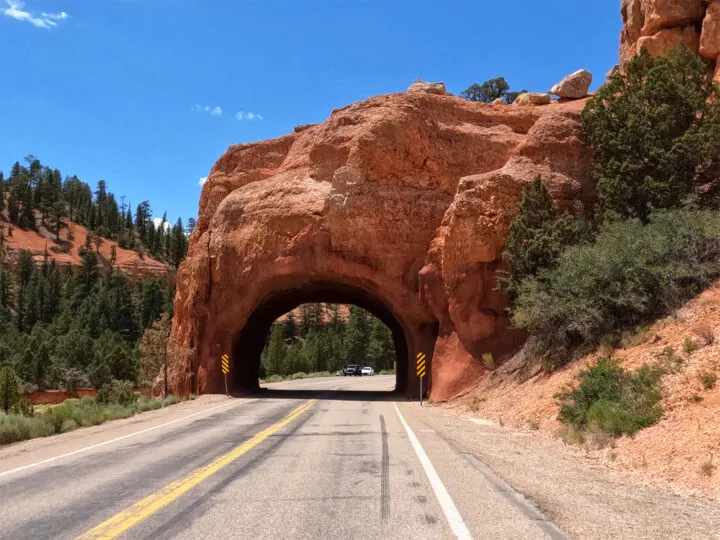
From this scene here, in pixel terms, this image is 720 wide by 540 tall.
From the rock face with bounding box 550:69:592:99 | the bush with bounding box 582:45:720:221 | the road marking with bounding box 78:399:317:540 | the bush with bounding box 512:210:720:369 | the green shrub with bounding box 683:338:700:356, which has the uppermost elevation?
the rock face with bounding box 550:69:592:99

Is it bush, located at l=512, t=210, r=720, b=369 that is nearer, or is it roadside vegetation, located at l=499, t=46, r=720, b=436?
roadside vegetation, located at l=499, t=46, r=720, b=436

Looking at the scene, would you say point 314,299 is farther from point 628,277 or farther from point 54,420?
point 628,277

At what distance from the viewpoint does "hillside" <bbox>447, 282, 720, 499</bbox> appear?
940 cm

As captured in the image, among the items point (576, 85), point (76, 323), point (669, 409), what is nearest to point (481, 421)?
point (669, 409)

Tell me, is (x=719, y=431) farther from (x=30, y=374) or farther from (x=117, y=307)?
(x=117, y=307)

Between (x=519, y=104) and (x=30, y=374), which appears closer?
(x=519, y=104)

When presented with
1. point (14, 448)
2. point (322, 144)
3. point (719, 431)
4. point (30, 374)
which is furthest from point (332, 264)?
point (30, 374)

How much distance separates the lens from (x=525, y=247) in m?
24.7

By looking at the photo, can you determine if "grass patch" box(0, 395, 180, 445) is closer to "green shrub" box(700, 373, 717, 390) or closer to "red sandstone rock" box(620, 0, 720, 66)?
"green shrub" box(700, 373, 717, 390)

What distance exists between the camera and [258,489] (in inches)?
318

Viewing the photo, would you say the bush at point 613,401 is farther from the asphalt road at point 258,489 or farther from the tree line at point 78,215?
the tree line at point 78,215

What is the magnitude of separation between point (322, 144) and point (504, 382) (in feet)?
55.4

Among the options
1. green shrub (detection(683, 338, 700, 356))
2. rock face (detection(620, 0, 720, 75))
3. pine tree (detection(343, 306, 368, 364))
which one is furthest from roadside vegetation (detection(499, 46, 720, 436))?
pine tree (detection(343, 306, 368, 364))

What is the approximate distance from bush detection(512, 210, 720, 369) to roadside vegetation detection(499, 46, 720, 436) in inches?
1.3
